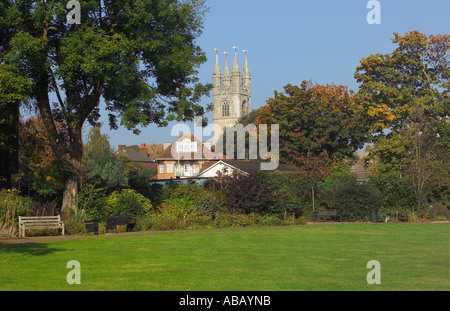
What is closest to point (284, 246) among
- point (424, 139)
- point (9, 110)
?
point (9, 110)

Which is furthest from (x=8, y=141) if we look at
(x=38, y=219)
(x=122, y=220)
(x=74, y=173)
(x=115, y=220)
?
(x=122, y=220)

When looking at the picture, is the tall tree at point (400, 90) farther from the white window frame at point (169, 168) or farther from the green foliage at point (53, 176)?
the white window frame at point (169, 168)

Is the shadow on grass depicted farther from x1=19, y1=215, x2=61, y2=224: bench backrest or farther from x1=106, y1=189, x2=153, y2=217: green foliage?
x1=106, y1=189, x2=153, y2=217: green foliage

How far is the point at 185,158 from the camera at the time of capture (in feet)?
298

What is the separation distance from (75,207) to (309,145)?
141 feet

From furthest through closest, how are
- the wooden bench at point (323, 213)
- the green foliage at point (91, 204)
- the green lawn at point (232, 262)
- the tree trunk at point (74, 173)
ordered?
the wooden bench at point (323, 213), the green foliage at point (91, 204), the tree trunk at point (74, 173), the green lawn at point (232, 262)

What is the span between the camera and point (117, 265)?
14094 millimetres

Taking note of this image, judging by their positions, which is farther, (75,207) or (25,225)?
(75,207)

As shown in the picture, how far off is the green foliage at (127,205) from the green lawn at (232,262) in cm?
551

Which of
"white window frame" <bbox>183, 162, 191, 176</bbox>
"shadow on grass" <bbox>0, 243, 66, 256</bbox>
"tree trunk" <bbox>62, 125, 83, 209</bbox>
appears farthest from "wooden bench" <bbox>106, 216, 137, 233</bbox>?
"white window frame" <bbox>183, 162, 191, 176</bbox>

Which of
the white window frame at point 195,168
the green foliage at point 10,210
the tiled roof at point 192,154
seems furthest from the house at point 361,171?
the green foliage at point 10,210

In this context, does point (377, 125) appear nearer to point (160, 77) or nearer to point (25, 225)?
point (160, 77)

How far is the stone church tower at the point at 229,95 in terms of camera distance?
182125 mm

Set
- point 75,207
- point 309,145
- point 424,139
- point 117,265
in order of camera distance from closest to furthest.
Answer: point 117,265
point 75,207
point 424,139
point 309,145
